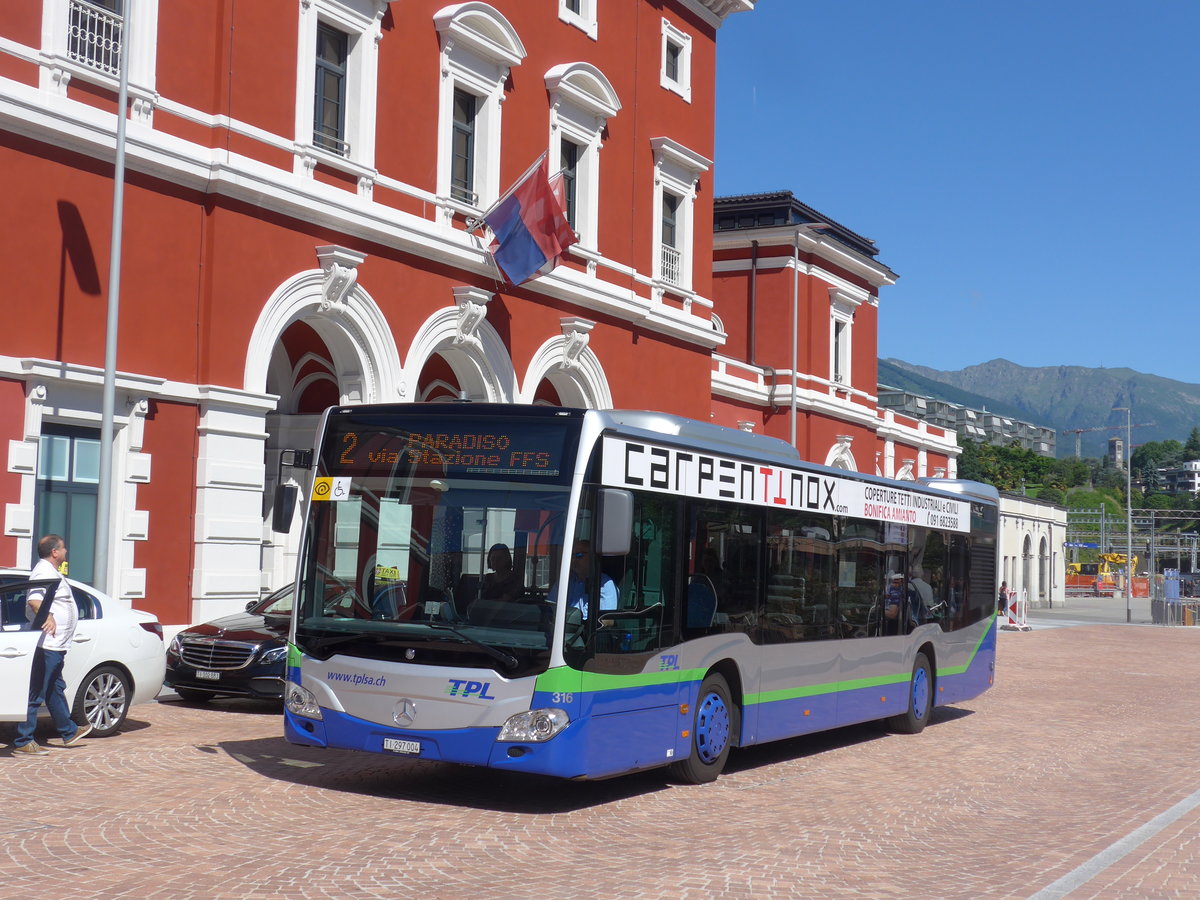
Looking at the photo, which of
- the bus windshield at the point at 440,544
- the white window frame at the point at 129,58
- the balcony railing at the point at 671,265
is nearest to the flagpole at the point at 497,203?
the balcony railing at the point at 671,265

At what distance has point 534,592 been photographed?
31.6 ft

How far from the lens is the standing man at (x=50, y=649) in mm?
11234

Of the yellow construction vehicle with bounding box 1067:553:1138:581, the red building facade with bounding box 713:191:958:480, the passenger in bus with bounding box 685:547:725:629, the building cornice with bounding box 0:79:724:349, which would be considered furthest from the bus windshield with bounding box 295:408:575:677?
the yellow construction vehicle with bounding box 1067:553:1138:581

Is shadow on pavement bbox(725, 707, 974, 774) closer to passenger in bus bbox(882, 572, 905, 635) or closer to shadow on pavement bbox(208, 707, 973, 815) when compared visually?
shadow on pavement bbox(208, 707, 973, 815)

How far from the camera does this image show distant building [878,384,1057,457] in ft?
255

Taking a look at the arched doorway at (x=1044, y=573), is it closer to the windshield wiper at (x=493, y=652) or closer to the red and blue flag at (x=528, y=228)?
the red and blue flag at (x=528, y=228)

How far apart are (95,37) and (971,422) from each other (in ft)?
447

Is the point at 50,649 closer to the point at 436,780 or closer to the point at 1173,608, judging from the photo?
the point at 436,780

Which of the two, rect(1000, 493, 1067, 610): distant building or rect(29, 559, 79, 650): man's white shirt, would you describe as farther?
rect(1000, 493, 1067, 610): distant building

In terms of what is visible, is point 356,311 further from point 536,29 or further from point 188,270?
point 536,29

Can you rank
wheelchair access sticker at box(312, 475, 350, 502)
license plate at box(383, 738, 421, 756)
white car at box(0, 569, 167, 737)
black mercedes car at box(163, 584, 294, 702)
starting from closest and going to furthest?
1. license plate at box(383, 738, 421, 756)
2. wheelchair access sticker at box(312, 475, 350, 502)
3. white car at box(0, 569, 167, 737)
4. black mercedes car at box(163, 584, 294, 702)

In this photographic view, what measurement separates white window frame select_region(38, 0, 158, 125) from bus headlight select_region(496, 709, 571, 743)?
34.5 feet

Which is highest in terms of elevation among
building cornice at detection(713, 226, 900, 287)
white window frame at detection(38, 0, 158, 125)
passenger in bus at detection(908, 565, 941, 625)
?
building cornice at detection(713, 226, 900, 287)

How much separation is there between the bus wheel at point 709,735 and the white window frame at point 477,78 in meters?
13.8
